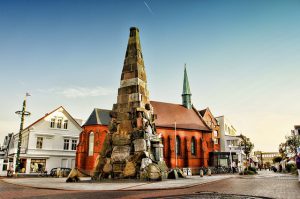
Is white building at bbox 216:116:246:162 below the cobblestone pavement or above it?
above

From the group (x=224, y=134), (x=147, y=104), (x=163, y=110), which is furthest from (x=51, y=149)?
(x=224, y=134)

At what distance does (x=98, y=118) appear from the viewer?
1649 inches

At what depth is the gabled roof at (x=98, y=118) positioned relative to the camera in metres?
41.3

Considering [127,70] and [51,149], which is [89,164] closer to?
[51,149]

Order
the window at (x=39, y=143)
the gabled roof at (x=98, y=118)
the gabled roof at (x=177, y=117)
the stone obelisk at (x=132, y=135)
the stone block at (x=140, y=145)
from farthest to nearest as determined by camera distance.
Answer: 1. the gabled roof at (x=177, y=117)
2. the gabled roof at (x=98, y=118)
3. the window at (x=39, y=143)
4. the stone block at (x=140, y=145)
5. the stone obelisk at (x=132, y=135)

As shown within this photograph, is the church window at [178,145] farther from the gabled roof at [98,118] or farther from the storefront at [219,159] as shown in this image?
the gabled roof at [98,118]

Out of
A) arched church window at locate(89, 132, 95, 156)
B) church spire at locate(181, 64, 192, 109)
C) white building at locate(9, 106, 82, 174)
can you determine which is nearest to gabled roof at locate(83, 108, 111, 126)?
arched church window at locate(89, 132, 95, 156)

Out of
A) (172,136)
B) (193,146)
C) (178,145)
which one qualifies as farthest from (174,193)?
(193,146)

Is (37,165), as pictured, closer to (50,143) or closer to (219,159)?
(50,143)

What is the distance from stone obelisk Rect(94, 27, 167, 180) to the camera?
14391mm

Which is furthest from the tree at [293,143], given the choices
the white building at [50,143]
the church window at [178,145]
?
the white building at [50,143]

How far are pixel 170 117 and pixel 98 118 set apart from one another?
44.8 ft

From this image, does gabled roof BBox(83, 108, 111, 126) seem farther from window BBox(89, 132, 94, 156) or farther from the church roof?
window BBox(89, 132, 94, 156)

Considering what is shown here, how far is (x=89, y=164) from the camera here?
127 feet
